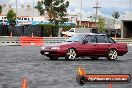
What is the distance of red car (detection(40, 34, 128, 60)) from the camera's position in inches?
895

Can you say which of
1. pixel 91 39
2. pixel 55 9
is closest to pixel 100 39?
pixel 91 39

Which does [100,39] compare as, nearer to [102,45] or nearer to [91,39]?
[102,45]

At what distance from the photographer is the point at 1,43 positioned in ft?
140

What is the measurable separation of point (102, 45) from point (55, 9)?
7124 centimetres

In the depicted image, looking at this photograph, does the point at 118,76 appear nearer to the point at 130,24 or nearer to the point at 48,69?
the point at 48,69

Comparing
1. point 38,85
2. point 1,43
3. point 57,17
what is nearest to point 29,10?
point 57,17

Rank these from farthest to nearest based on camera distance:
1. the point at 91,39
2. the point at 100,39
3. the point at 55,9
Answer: the point at 55,9, the point at 100,39, the point at 91,39

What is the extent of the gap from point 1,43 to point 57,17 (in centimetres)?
5434

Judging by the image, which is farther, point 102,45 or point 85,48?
point 102,45

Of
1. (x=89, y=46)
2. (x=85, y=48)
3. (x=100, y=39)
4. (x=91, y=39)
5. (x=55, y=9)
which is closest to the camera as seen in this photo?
(x=85, y=48)

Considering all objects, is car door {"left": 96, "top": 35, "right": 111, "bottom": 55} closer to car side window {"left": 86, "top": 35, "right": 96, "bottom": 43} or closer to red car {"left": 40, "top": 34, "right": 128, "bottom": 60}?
red car {"left": 40, "top": 34, "right": 128, "bottom": 60}

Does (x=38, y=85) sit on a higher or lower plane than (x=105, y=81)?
lower

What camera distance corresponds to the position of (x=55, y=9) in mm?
94812

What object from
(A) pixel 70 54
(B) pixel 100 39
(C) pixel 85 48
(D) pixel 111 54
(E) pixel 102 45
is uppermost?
(B) pixel 100 39
